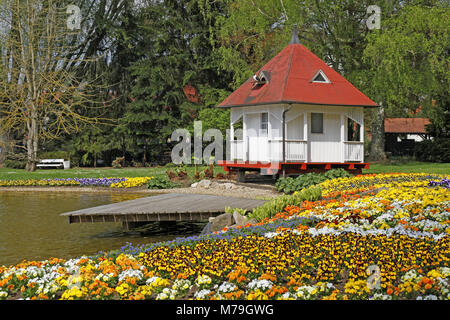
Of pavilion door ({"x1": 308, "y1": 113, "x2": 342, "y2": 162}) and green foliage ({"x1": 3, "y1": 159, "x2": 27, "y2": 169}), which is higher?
pavilion door ({"x1": 308, "y1": 113, "x2": 342, "y2": 162})

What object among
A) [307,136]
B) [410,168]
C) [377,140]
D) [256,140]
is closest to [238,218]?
[307,136]

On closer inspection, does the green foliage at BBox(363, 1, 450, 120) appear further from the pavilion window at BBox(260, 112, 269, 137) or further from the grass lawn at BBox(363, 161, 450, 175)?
the pavilion window at BBox(260, 112, 269, 137)

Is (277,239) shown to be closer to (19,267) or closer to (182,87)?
(19,267)

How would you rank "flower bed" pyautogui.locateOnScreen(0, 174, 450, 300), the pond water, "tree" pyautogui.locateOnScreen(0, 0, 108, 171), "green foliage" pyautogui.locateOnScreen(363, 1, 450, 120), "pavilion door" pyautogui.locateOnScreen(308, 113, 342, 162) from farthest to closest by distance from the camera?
1. "tree" pyautogui.locateOnScreen(0, 0, 108, 171)
2. "green foliage" pyautogui.locateOnScreen(363, 1, 450, 120)
3. "pavilion door" pyautogui.locateOnScreen(308, 113, 342, 162)
4. the pond water
5. "flower bed" pyautogui.locateOnScreen(0, 174, 450, 300)

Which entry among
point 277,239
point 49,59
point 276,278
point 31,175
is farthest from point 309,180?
point 49,59

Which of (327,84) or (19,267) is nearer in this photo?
(19,267)

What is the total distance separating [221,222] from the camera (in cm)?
1092

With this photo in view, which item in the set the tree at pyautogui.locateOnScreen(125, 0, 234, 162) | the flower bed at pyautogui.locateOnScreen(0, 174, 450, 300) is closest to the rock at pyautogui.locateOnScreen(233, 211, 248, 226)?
the flower bed at pyautogui.locateOnScreen(0, 174, 450, 300)

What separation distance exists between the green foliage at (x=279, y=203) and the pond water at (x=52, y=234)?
233cm

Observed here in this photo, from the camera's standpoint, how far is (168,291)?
18.8 ft

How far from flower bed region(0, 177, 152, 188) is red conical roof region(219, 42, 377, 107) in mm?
4966

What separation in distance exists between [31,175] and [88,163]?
30.8 feet

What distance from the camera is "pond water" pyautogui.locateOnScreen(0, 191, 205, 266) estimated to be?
10.1 m

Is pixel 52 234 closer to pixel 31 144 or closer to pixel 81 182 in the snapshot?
pixel 81 182
